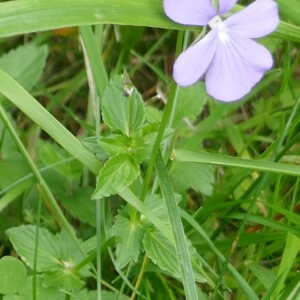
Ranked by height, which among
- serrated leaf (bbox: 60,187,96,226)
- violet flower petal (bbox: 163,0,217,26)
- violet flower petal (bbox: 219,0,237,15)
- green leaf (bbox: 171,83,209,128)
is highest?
green leaf (bbox: 171,83,209,128)

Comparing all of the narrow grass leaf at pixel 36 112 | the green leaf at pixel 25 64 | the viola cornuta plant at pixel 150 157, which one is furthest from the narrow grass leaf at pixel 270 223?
the green leaf at pixel 25 64

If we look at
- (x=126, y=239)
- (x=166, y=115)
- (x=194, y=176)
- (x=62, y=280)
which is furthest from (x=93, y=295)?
(x=166, y=115)

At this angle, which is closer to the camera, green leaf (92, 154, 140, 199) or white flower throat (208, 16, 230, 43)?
white flower throat (208, 16, 230, 43)

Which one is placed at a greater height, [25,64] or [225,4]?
[25,64]

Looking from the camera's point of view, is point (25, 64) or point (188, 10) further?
point (25, 64)

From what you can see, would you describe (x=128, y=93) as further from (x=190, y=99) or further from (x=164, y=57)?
(x=164, y=57)

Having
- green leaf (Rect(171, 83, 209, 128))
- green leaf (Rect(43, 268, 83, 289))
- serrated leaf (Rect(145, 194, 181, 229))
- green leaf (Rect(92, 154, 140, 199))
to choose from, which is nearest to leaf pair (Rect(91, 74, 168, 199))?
green leaf (Rect(92, 154, 140, 199))

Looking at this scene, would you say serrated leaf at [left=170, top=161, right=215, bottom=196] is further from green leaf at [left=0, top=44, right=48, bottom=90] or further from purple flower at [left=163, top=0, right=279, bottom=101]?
purple flower at [left=163, top=0, right=279, bottom=101]

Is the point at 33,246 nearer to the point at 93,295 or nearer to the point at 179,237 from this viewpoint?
the point at 93,295
